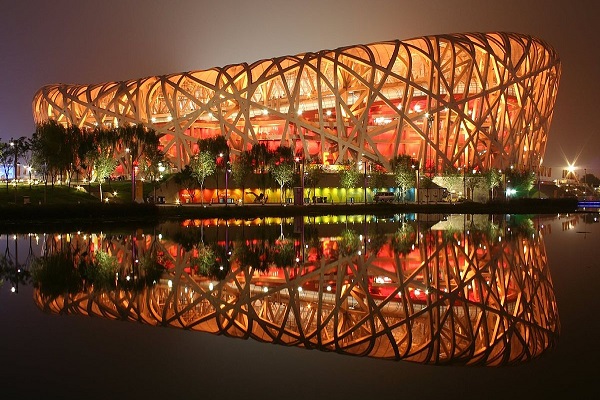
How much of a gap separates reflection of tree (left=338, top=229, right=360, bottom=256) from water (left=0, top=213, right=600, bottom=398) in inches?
83.2


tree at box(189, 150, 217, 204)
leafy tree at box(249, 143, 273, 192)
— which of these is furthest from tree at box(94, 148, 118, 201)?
leafy tree at box(249, 143, 273, 192)

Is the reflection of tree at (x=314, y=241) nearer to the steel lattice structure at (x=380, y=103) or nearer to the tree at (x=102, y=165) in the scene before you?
the tree at (x=102, y=165)

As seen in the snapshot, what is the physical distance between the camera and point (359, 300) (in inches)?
475

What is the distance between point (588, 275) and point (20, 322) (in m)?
12.5

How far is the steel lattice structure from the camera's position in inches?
3063

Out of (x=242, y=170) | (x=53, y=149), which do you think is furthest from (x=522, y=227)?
(x=53, y=149)

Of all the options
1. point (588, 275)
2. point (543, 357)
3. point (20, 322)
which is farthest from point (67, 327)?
point (588, 275)

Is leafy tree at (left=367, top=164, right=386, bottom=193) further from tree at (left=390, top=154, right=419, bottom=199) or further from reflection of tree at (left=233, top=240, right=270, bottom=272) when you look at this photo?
reflection of tree at (left=233, top=240, right=270, bottom=272)

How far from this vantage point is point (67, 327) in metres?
9.93

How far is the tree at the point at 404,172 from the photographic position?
7038cm

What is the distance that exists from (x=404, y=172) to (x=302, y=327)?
61.8 m

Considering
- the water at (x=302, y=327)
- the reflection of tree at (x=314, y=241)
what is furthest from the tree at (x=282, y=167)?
the water at (x=302, y=327)

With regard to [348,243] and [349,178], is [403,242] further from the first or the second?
[349,178]

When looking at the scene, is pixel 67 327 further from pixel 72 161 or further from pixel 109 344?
pixel 72 161
